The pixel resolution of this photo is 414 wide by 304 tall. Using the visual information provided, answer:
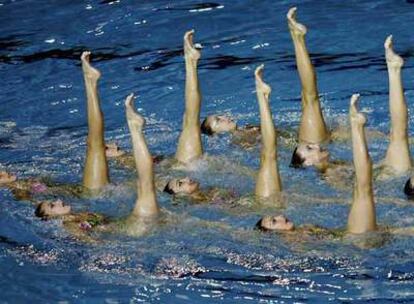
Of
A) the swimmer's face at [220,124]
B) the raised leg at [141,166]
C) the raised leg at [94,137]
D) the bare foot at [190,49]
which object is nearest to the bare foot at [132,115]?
the raised leg at [141,166]

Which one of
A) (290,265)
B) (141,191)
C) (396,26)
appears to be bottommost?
(290,265)

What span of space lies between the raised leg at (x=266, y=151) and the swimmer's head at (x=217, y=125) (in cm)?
121

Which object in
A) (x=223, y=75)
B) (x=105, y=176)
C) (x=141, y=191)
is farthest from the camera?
(x=223, y=75)

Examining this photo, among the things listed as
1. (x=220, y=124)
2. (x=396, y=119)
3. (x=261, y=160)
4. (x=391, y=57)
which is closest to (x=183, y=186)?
(x=261, y=160)

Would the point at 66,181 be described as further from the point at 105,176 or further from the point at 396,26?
the point at 396,26

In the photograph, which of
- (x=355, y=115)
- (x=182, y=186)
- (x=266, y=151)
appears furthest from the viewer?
(x=182, y=186)

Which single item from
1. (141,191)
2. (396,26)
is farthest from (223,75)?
(141,191)

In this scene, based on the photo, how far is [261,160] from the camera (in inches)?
236

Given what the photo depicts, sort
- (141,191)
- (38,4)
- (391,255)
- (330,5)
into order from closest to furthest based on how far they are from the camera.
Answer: (391,255) → (141,191) → (330,5) → (38,4)

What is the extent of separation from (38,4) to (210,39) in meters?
2.51

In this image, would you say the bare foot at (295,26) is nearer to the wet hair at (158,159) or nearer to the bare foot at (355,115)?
the wet hair at (158,159)

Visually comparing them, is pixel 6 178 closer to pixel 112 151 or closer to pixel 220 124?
pixel 112 151

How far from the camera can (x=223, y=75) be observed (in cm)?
866

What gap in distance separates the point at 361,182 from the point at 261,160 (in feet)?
2.73
